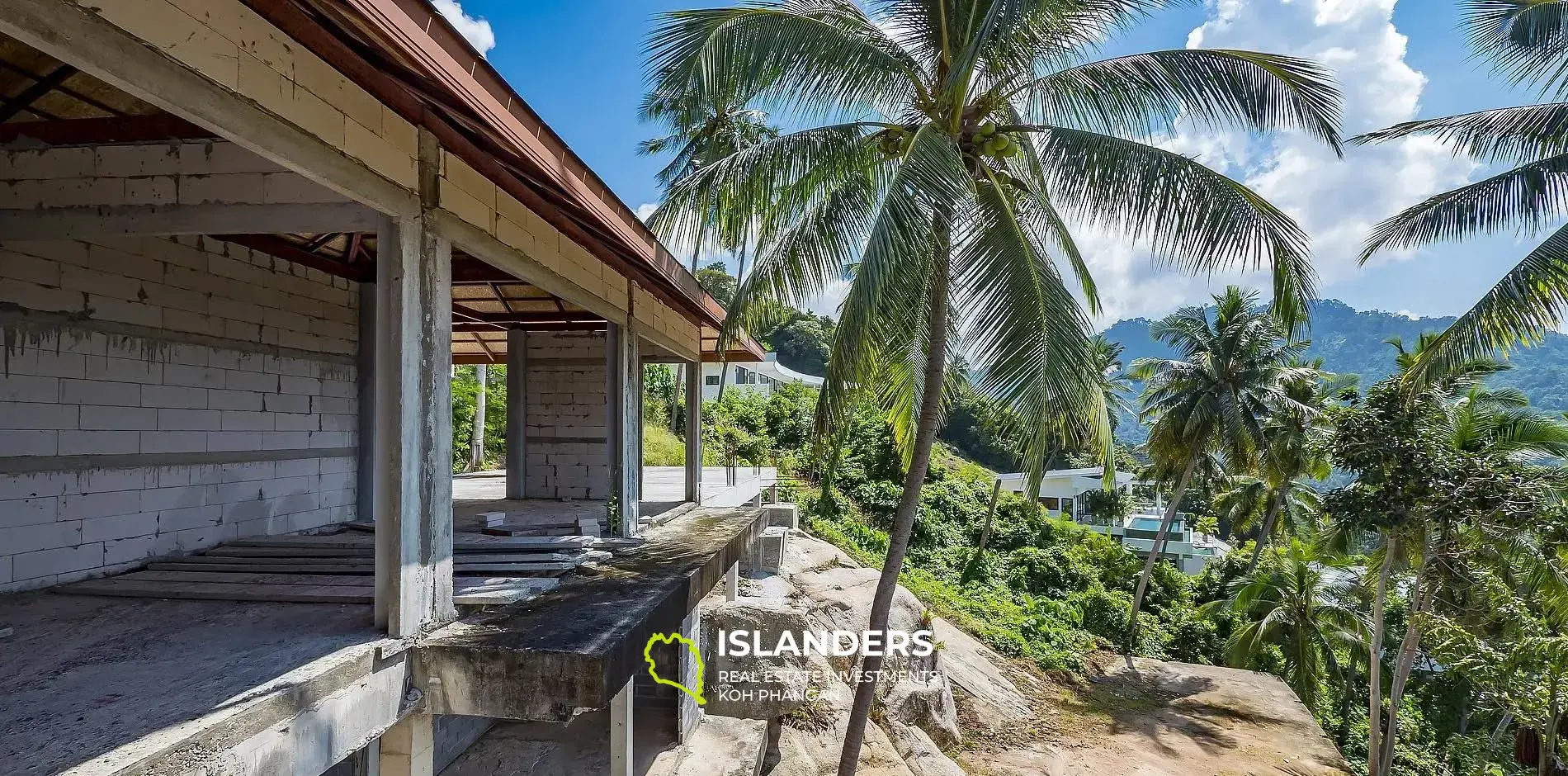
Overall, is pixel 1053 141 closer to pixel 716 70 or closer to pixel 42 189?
pixel 716 70

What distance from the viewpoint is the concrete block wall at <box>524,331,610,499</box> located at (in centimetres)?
991

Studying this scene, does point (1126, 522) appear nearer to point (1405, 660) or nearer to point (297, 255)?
point (1405, 660)

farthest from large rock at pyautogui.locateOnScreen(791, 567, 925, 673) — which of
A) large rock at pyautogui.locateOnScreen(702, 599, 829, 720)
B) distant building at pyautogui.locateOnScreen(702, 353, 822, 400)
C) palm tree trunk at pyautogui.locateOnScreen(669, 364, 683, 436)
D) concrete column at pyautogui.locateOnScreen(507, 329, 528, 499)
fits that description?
distant building at pyautogui.locateOnScreen(702, 353, 822, 400)

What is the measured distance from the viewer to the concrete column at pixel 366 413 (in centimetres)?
669

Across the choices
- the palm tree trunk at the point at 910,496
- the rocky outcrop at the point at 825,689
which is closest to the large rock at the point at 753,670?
the rocky outcrop at the point at 825,689

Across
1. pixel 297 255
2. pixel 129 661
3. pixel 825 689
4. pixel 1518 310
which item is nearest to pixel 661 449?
pixel 825 689

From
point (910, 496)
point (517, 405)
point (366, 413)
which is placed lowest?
point (910, 496)

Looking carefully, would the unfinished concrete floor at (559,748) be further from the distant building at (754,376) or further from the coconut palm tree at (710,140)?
the distant building at (754,376)

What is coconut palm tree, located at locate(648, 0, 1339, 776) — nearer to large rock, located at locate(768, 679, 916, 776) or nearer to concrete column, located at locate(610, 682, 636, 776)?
large rock, located at locate(768, 679, 916, 776)

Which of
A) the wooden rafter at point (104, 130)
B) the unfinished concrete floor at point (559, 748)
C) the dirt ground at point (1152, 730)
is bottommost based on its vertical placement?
the dirt ground at point (1152, 730)

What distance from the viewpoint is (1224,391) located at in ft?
62.2

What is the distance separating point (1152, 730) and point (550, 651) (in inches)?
524

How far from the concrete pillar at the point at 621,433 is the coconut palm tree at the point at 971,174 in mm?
1170

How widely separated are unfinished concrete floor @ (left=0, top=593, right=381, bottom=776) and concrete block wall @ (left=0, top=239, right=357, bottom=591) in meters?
0.56
